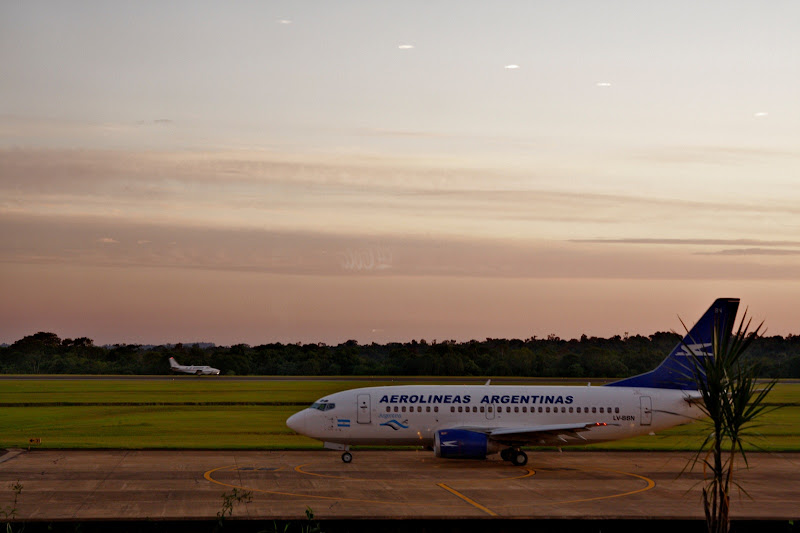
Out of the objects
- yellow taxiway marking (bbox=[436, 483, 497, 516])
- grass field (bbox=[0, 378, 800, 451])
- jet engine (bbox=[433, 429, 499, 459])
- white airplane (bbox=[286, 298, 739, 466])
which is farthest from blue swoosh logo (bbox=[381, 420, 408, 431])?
grass field (bbox=[0, 378, 800, 451])

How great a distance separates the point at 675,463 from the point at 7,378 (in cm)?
11448

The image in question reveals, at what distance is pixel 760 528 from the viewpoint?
27.2 m

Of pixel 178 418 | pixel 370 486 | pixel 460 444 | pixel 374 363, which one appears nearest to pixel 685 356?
pixel 460 444

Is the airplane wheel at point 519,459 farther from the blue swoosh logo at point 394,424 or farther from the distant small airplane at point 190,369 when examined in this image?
the distant small airplane at point 190,369

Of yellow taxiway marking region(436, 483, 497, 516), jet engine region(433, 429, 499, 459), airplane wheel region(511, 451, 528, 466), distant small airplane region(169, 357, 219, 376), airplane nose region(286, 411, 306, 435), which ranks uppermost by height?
distant small airplane region(169, 357, 219, 376)

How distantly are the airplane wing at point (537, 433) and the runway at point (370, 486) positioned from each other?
149 cm

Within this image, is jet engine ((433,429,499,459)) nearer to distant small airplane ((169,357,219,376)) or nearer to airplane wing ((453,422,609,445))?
airplane wing ((453,422,609,445))

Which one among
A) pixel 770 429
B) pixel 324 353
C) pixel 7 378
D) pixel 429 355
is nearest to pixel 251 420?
pixel 770 429

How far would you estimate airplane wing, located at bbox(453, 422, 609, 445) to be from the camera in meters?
45.9

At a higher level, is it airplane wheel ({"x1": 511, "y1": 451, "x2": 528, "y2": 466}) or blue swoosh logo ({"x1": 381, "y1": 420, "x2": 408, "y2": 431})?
blue swoosh logo ({"x1": 381, "y1": 420, "x2": 408, "y2": 431})

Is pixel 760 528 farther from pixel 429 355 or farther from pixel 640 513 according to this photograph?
pixel 429 355

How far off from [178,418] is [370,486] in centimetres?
4019

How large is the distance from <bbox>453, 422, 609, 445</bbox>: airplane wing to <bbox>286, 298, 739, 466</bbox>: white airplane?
0.05 meters

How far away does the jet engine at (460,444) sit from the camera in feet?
150
